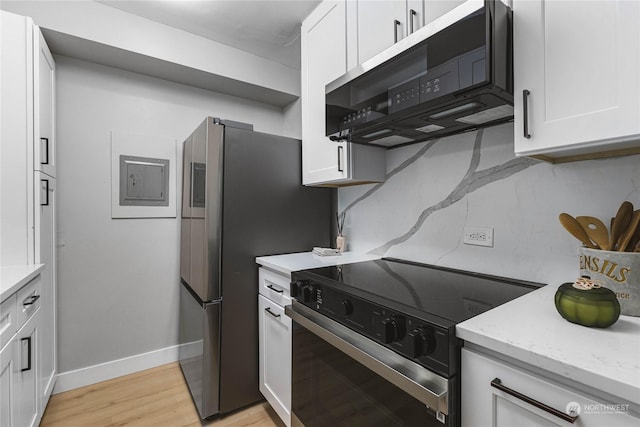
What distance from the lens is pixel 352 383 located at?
1.09 meters

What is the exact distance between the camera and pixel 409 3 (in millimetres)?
1293

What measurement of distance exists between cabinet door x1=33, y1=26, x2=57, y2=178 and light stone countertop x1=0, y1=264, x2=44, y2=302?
53cm

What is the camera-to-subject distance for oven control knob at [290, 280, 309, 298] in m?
1.40

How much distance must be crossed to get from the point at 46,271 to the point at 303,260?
157 centimetres

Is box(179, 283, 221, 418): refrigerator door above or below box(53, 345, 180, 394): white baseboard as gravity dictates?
above

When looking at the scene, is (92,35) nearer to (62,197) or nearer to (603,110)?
(62,197)

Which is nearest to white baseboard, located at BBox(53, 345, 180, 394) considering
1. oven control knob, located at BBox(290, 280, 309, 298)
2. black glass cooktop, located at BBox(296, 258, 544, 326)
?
oven control knob, located at BBox(290, 280, 309, 298)

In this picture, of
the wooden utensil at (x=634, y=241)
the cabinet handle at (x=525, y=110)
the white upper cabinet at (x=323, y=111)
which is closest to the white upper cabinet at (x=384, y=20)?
the white upper cabinet at (x=323, y=111)

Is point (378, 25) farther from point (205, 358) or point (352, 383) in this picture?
point (205, 358)

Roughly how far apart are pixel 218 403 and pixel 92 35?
243 cm

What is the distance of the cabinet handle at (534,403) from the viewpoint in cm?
61

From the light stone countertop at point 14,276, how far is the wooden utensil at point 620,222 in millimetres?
2083

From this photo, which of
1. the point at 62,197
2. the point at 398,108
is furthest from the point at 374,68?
the point at 62,197

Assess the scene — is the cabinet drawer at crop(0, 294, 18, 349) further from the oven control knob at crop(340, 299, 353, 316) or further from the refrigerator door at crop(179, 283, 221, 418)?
the oven control knob at crop(340, 299, 353, 316)
